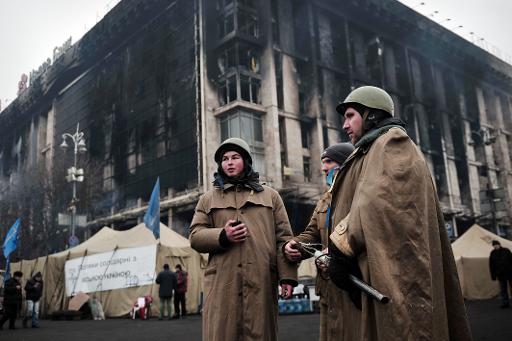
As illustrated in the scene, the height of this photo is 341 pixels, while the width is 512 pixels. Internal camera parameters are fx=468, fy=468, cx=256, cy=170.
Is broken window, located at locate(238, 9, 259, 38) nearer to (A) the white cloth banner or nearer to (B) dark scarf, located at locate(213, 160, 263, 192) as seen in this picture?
(A) the white cloth banner

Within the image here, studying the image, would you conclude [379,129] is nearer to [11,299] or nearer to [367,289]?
[367,289]

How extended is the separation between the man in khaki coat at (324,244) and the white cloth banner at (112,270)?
44.1 ft

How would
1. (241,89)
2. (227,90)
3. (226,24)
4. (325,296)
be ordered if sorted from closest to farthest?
1. (325,296)
2. (241,89)
3. (227,90)
4. (226,24)

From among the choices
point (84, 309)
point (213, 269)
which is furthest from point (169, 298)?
point (213, 269)

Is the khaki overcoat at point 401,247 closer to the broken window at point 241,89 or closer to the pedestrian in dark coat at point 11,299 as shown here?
the pedestrian in dark coat at point 11,299

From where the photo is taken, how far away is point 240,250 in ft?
10.8

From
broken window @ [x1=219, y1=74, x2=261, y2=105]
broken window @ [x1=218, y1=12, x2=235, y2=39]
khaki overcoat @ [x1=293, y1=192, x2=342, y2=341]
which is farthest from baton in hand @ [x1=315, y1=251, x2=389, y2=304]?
broken window @ [x1=218, y1=12, x2=235, y2=39]

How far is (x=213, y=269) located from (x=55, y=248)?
113ft

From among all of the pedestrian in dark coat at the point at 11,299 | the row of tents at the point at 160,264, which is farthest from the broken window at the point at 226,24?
the pedestrian in dark coat at the point at 11,299

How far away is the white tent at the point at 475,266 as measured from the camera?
1873cm

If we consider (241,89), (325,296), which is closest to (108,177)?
(241,89)

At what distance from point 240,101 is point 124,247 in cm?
1801

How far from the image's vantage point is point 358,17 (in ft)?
147

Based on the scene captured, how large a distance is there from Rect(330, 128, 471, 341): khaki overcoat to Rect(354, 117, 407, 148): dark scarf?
0.04 m
